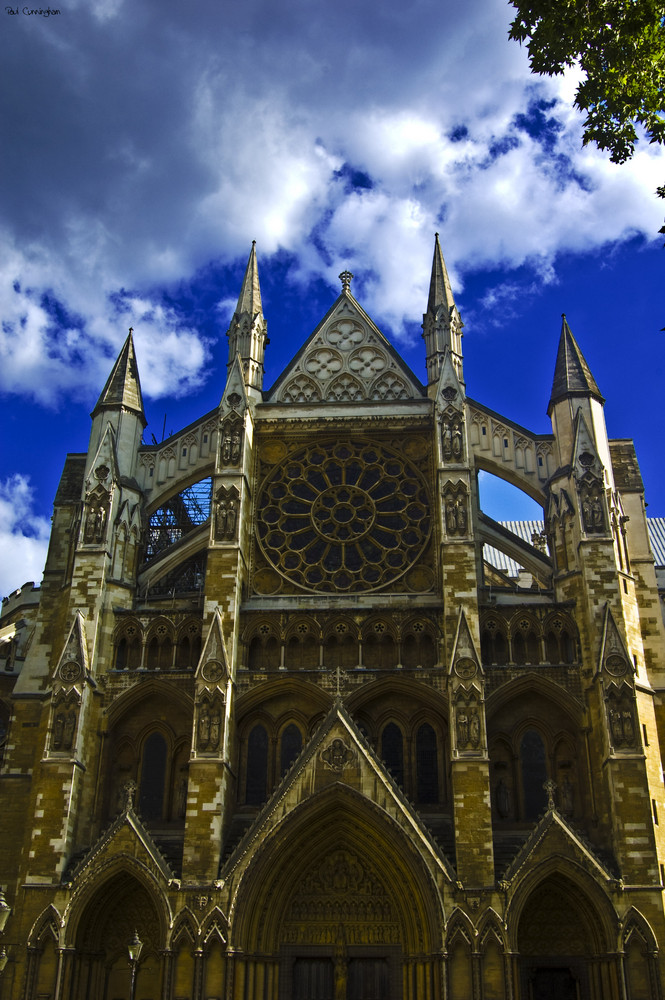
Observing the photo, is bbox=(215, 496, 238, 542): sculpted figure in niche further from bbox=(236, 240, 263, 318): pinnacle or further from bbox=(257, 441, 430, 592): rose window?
bbox=(236, 240, 263, 318): pinnacle

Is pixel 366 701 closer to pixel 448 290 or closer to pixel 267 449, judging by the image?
pixel 267 449

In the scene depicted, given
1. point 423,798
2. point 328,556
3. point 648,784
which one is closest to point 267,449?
point 328,556

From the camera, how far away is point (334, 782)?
75.1 ft

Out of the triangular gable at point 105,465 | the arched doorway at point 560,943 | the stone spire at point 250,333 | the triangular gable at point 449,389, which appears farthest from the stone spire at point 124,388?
the arched doorway at point 560,943

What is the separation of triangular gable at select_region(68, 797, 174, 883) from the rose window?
25.7ft

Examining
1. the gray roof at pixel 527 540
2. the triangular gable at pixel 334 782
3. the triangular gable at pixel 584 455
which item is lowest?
the triangular gable at pixel 334 782

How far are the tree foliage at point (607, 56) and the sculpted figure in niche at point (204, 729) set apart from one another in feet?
52.9

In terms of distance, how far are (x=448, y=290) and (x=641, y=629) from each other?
485 inches

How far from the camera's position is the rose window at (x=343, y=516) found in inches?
1080

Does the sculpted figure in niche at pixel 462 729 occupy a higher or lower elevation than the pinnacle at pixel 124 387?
lower

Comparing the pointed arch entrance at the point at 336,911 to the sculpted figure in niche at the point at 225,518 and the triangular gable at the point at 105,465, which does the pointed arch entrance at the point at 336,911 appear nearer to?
the sculpted figure in niche at the point at 225,518

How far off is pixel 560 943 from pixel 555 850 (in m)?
2.35

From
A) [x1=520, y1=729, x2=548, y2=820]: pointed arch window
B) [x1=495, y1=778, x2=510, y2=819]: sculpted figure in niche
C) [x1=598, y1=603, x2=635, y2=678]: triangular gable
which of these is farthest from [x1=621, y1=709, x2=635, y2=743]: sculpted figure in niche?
[x1=495, y1=778, x2=510, y2=819]: sculpted figure in niche

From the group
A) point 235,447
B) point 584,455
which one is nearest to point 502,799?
point 584,455
